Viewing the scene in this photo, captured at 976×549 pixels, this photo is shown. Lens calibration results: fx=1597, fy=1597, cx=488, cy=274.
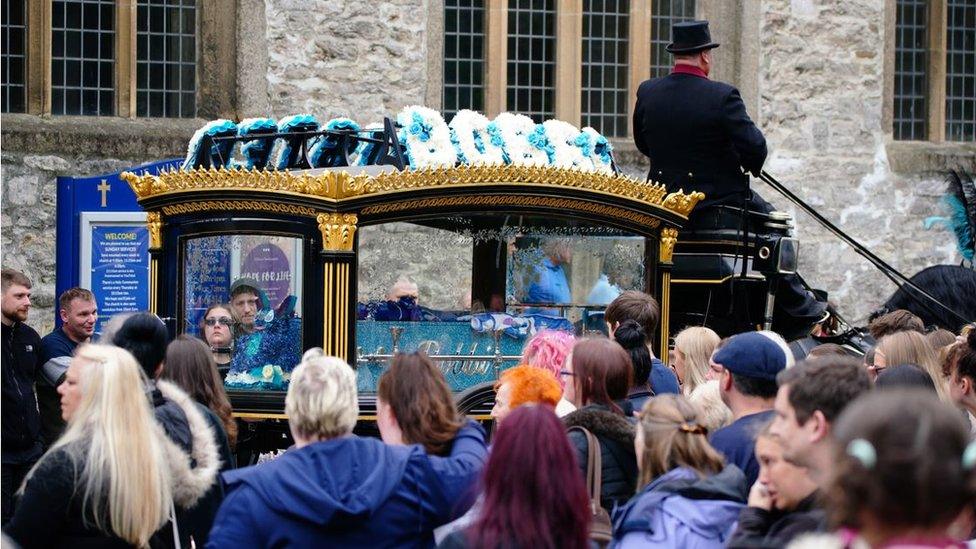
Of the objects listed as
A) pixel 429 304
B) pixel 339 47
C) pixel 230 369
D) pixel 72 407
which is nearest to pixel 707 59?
pixel 429 304

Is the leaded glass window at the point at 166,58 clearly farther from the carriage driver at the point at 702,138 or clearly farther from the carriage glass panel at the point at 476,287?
the carriage glass panel at the point at 476,287

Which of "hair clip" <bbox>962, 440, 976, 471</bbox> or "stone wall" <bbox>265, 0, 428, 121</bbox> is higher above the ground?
"stone wall" <bbox>265, 0, 428, 121</bbox>

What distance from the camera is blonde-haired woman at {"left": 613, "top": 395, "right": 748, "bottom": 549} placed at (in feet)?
14.0

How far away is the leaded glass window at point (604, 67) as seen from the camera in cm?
1517

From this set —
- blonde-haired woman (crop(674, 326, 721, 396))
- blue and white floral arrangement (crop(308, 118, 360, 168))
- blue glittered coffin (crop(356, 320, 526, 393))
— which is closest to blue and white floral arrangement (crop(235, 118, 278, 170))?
blue and white floral arrangement (crop(308, 118, 360, 168))

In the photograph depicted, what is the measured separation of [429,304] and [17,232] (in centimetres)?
616

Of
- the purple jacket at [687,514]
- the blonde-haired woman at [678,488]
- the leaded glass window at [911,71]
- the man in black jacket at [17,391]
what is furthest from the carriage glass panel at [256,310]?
the leaded glass window at [911,71]

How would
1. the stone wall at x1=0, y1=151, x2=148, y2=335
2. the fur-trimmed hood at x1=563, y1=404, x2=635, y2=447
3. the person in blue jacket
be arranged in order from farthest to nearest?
the stone wall at x1=0, y1=151, x2=148, y2=335, the fur-trimmed hood at x1=563, y1=404, x2=635, y2=447, the person in blue jacket

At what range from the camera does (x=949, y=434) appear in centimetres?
256

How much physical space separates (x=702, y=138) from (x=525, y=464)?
18.7ft

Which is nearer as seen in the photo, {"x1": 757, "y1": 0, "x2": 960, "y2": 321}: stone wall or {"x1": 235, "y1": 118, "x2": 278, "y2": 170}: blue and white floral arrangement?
{"x1": 235, "y1": 118, "x2": 278, "y2": 170}: blue and white floral arrangement

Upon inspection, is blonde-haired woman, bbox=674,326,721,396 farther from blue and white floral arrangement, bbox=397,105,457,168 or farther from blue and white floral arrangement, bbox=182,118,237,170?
blue and white floral arrangement, bbox=182,118,237,170

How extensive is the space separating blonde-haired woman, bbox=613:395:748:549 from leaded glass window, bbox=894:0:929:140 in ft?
40.3

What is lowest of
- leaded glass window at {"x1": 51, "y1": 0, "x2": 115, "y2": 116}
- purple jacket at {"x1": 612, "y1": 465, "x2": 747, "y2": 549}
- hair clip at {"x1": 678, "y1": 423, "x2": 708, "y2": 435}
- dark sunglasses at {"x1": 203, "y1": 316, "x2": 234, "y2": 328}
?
purple jacket at {"x1": 612, "y1": 465, "x2": 747, "y2": 549}
